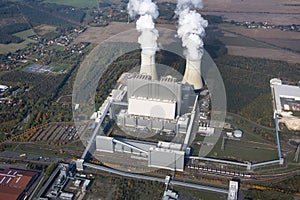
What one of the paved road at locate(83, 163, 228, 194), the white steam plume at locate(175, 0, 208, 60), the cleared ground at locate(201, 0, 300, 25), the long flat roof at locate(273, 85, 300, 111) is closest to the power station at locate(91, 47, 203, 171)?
the white steam plume at locate(175, 0, 208, 60)

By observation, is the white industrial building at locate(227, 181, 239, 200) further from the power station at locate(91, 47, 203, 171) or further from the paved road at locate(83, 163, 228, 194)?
the power station at locate(91, 47, 203, 171)

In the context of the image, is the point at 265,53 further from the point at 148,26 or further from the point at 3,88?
the point at 3,88

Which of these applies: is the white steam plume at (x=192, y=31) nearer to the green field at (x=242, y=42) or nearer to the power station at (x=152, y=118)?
the power station at (x=152, y=118)

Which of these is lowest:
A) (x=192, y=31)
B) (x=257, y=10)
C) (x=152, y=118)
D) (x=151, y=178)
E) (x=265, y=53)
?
(x=151, y=178)

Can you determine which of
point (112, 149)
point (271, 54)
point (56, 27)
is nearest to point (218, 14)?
point (271, 54)

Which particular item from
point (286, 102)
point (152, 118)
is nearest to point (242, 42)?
point (286, 102)
